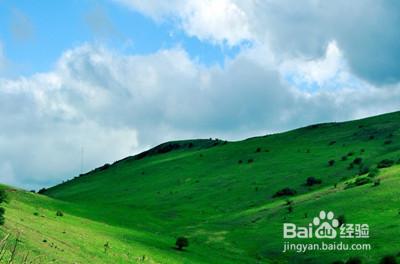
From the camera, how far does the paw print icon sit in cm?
5437

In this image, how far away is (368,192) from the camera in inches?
2482

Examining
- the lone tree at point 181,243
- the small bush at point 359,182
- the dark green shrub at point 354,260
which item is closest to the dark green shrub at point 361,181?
the small bush at point 359,182

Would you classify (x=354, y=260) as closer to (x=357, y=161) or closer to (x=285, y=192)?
(x=285, y=192)

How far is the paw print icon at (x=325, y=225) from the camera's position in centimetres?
5437

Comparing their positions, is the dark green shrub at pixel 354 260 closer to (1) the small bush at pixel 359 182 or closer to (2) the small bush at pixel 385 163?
(1) the small bush at pixel 359 182

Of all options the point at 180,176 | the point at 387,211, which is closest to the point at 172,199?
the point at 180,176

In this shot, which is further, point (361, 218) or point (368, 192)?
point (368, 192)

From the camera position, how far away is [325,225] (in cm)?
5781

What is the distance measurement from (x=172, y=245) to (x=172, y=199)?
35069 mm

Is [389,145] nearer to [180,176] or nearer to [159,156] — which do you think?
[180,176]

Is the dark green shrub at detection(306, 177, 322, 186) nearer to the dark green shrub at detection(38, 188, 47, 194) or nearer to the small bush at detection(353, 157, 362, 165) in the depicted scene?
the small bush at detection(353, 157, 362, 165)

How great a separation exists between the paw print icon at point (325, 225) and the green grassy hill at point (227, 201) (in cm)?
124

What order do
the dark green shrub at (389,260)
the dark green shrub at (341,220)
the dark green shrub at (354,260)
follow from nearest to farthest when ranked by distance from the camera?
the dark green shrub at (389,260), the dark green shrub at (354,260), the dark green shrub at (341,220)

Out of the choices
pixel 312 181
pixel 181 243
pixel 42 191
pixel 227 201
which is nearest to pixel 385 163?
pixel 312 181
